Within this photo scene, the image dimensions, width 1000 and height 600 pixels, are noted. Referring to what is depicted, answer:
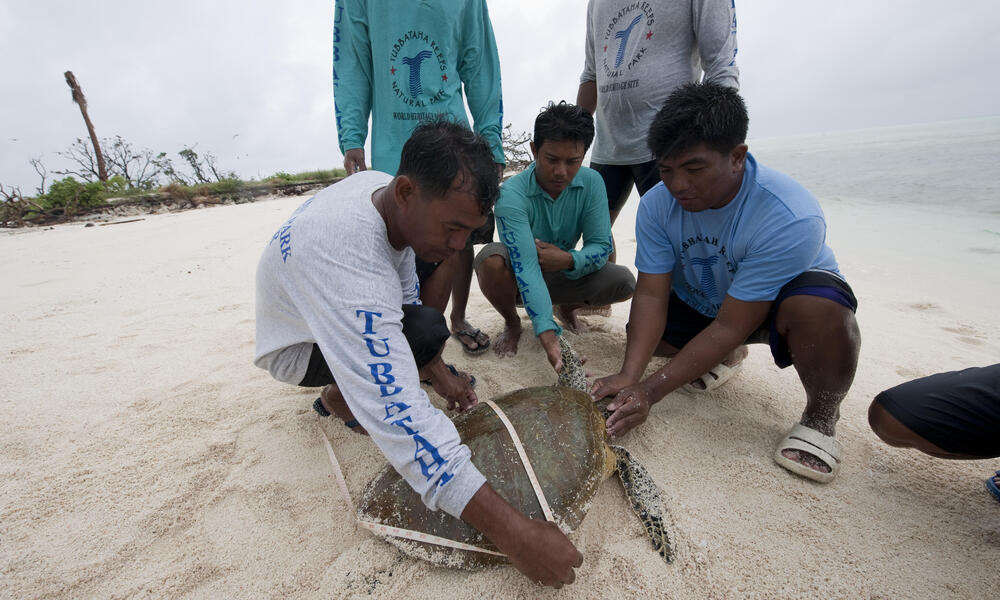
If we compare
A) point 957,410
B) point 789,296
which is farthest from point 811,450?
point 789,296

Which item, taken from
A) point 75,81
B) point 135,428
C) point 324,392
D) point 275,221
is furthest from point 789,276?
point 75,81

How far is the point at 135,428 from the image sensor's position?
172 centimetres

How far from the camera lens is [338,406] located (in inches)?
66.0

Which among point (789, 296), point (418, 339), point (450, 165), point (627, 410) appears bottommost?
point (627, 410)

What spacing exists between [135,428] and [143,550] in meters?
0.73

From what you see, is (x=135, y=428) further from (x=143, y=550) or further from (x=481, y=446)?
(x=481, y=446)

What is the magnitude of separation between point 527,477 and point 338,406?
871 mm

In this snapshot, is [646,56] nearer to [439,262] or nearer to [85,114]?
[439,262]

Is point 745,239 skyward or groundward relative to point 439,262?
skyward

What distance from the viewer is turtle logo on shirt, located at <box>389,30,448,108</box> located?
6.84ft

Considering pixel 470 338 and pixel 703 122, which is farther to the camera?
pixel 470 338

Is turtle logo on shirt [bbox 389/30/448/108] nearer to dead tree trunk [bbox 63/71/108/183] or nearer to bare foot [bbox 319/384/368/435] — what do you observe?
bare foot [bbox 319/384/368/435]

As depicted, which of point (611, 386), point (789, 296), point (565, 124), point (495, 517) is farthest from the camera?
point (565, 124)

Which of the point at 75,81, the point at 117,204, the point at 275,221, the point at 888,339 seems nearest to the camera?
→ the point at 888,339
